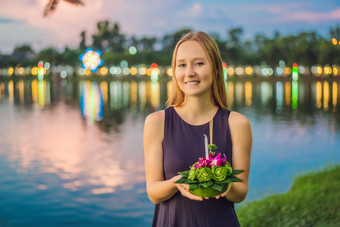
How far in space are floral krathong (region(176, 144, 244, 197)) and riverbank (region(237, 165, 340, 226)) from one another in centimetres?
459

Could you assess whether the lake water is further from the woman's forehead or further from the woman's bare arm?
the woman's forehead

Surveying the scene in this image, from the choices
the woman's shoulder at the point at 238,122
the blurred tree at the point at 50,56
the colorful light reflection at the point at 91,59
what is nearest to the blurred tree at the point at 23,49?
the blurred tree at the point at 50,56

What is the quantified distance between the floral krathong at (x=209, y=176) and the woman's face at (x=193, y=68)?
15.1 inches

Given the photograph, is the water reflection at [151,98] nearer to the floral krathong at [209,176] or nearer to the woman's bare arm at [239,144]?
the woman's bare arm at [239,144]

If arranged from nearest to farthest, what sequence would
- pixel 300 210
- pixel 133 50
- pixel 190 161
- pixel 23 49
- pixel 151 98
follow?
pixel 190 161 < pixel 300 210 < pixel 151 98 < pixel 133 50 < pixel 23 49

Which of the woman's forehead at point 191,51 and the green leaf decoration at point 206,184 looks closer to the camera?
the green leaf decoration at point 206,184

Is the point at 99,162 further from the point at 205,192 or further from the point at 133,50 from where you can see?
the point at 133,50

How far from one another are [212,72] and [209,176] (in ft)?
1.96

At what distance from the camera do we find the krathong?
2.23m

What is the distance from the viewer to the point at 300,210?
7.39 meters

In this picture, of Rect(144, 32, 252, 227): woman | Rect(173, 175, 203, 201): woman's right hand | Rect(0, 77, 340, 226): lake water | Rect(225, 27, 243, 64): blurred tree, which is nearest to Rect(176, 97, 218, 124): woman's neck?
Rect(144, 32, 252, 227): woman

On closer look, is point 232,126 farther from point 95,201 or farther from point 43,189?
point 43,189

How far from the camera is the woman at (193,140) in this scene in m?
2.47

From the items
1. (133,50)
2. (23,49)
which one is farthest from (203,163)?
(23,49)
